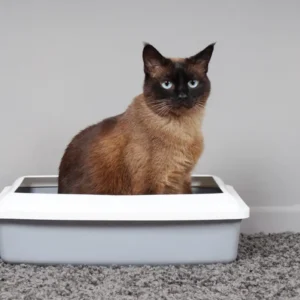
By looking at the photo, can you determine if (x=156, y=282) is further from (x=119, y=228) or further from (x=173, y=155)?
(x=173, y=155)

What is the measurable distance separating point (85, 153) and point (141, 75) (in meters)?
0.40

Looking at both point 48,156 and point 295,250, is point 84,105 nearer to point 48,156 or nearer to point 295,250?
point 48,156

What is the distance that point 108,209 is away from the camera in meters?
1.18

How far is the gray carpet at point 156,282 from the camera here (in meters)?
1.09

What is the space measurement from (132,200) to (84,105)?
0.54 metres

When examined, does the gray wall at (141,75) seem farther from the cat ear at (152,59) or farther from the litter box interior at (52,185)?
the cat ear at (152,59)

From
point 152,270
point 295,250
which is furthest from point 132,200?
point 295,250

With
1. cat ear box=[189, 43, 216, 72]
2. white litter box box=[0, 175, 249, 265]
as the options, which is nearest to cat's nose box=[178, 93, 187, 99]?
cat ear box=[189, 43, 216, 72]

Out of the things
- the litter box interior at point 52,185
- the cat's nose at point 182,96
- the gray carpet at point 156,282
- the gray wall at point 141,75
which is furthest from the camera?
the gray wall at point 141,75

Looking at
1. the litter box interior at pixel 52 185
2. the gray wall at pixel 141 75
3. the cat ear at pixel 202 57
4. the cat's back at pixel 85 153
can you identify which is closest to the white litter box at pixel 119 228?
the cat's back at pixel 85 153

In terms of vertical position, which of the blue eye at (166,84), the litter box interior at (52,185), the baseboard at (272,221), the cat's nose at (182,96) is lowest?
the baseboard at (272,221)

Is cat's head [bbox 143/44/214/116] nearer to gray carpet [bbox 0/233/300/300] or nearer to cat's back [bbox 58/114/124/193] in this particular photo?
cat's back [bbox 58/114/124/193]

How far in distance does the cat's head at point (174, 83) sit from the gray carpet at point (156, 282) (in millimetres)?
393

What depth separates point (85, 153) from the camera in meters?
1.35
